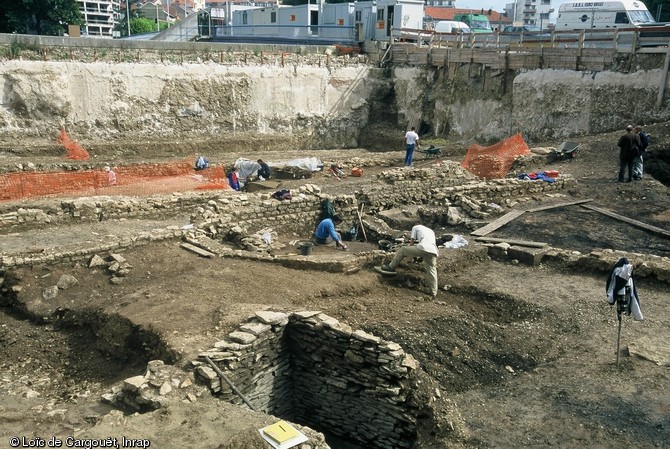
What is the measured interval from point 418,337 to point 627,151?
10.0 m

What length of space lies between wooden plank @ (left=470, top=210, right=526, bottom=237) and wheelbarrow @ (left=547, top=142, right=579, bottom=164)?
4813 millimetres

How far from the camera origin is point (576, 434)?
273 inches

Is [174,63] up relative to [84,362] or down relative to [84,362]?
up

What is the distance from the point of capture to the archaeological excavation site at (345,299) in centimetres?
716

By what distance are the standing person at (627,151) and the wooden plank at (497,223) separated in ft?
10.8

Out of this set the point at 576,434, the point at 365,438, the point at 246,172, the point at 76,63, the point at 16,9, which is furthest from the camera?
the point at 16,9

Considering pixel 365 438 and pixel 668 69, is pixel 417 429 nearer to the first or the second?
pixel 365 438

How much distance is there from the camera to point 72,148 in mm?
22375

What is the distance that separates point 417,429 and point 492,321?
2799 millimetres

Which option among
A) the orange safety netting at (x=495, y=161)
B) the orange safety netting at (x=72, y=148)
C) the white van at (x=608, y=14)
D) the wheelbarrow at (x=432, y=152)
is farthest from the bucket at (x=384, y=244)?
the white van at (x=608, y=14)

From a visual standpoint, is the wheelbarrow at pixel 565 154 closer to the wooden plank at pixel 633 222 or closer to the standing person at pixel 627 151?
the standing person at pixel 627 151

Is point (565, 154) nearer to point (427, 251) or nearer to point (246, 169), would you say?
point (246, 169)

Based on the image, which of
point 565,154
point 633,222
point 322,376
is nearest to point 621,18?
point 565,154

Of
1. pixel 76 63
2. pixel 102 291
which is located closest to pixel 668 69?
pixel 102 291
